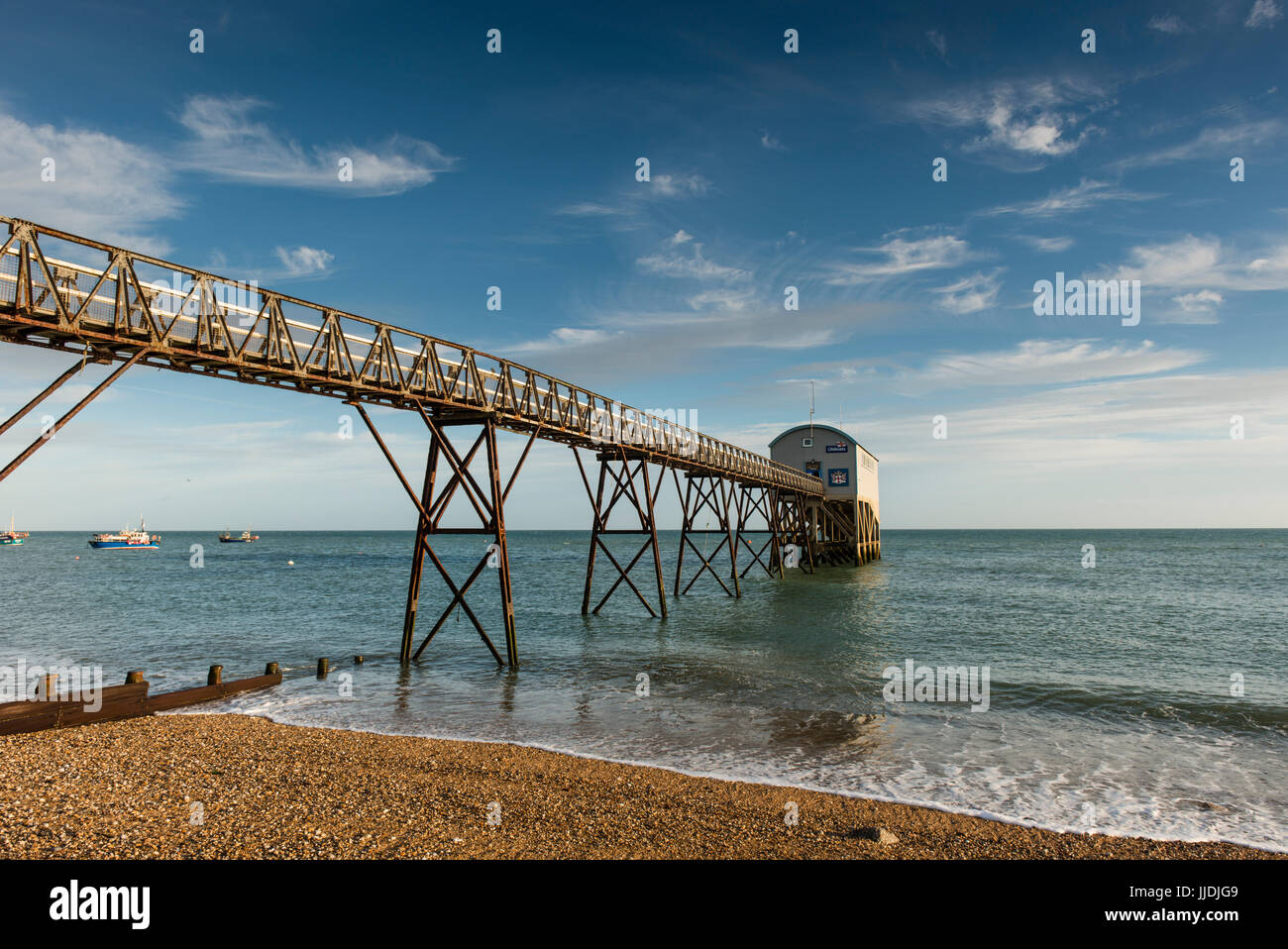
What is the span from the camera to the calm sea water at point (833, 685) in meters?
9.01

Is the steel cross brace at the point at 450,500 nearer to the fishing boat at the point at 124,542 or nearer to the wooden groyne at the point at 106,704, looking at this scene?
the wooden groyne at the point at 106,704

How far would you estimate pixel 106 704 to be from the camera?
10656 millimetres

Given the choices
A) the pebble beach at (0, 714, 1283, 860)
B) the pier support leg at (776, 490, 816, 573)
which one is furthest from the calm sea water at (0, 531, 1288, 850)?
the pier support leg at (776, 490, 816, 573)

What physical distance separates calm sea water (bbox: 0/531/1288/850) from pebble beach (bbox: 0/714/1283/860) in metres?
0.87

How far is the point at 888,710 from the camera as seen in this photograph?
41.4 feet

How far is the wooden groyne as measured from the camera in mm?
9523

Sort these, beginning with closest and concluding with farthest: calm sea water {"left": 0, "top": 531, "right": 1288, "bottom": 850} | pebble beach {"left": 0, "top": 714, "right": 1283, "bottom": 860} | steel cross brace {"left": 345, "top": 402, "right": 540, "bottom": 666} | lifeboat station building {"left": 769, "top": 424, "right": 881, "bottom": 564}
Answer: pebble beach {"left": 0, "top": 714, "right": 1283, "bottom": 860}
calm sea water {"left": 0, "top": 531, "right": 1288, "bottom": 850}
steel cross brace {"left": 345, "top": 402, "right": 540, "bottom": 666}
lifeboat station building {"left": 769, "top": 424, "right": 881, "bottom": 564}

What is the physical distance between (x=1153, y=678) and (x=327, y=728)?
1856 centimetres

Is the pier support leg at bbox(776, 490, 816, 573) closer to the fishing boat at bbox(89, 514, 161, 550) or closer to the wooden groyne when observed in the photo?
the wooden groyne

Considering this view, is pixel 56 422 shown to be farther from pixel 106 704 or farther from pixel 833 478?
pixel 833 478

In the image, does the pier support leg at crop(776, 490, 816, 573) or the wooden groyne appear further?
the pier support leg at crop(776, 490, 816, 573)

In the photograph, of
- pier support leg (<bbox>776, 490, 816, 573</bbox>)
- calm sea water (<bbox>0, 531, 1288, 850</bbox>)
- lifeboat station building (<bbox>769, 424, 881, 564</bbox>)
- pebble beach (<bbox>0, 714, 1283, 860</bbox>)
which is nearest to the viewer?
pebble beach (<bbox>0, 714, 1283, 860</bbox>)
